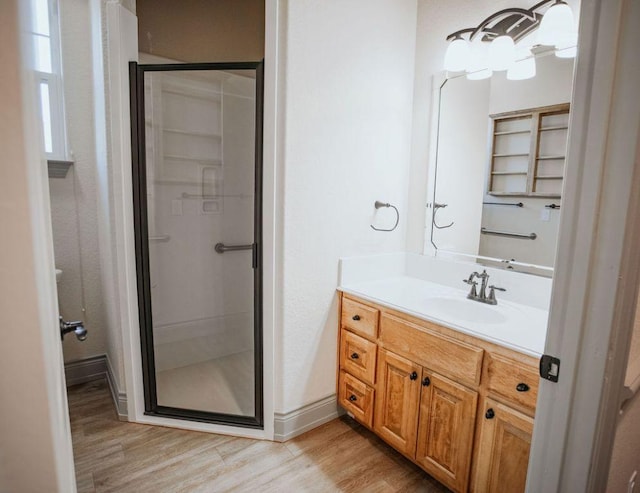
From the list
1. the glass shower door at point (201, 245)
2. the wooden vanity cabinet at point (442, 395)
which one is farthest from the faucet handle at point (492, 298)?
the glass shower door at point (201, 245)

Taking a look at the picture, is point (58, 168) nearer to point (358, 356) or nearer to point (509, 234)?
point (358, 356)

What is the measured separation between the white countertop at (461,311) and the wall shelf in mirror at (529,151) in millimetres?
578

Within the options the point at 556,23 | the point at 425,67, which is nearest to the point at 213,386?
the point at 425,67

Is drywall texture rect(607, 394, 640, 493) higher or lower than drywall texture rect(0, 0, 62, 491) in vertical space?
lower

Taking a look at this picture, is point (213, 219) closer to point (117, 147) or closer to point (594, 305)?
point (117, 147)

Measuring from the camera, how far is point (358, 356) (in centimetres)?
198

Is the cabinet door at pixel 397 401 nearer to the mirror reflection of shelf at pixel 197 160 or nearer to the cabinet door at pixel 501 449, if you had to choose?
the cabinet door at pixel 501 449

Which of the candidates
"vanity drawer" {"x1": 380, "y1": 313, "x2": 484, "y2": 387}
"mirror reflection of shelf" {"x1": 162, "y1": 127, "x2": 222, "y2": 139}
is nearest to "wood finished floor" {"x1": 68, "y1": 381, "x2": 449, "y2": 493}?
"vanity drawer" {"x1": 380, "y1": 313, "x2": 484, "y2": 387}

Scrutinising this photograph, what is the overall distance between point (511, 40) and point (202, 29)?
2.08 meters

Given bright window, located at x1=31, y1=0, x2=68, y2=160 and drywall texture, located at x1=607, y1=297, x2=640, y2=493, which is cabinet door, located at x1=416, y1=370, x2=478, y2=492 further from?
bright window, located at x1=31, y1=0, x2=68, y2=160

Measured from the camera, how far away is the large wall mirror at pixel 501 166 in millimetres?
1701

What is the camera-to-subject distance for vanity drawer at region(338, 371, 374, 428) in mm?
1922

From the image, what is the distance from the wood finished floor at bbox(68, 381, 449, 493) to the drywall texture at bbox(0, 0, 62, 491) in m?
1.49

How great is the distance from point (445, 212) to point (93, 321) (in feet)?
8.26
